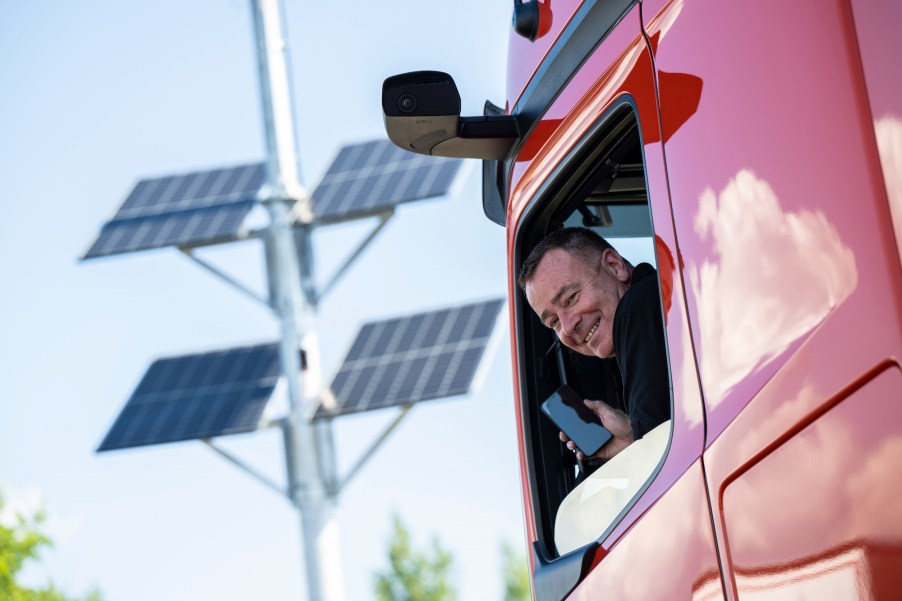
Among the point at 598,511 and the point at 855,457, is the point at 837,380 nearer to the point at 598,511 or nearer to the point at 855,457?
the point at 855,457

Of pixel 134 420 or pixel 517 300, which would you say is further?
pixel 134 420

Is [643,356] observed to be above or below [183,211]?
below

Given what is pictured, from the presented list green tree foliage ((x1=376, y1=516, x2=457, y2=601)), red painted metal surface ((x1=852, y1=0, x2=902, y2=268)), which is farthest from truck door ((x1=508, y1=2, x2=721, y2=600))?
green tree foliage ((x1=376, y1=516, x2=457, y2=601))

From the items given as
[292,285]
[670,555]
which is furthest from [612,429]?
[292,285]

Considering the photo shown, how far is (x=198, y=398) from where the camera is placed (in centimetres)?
1503

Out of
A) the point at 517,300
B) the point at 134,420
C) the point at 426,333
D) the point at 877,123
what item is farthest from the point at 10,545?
the point at 877,123

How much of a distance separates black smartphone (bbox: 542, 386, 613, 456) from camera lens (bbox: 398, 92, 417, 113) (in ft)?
2.25

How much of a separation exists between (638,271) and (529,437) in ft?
1.46

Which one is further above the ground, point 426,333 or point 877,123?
point 426,333

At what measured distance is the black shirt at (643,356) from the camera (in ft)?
7.75

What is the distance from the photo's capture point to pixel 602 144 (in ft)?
8.16

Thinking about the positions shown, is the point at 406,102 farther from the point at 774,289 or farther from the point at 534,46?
the point at 774,289

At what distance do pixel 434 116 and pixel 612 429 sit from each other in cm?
77

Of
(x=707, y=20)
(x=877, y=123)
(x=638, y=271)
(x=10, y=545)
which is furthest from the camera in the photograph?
(x=10, y=545)
